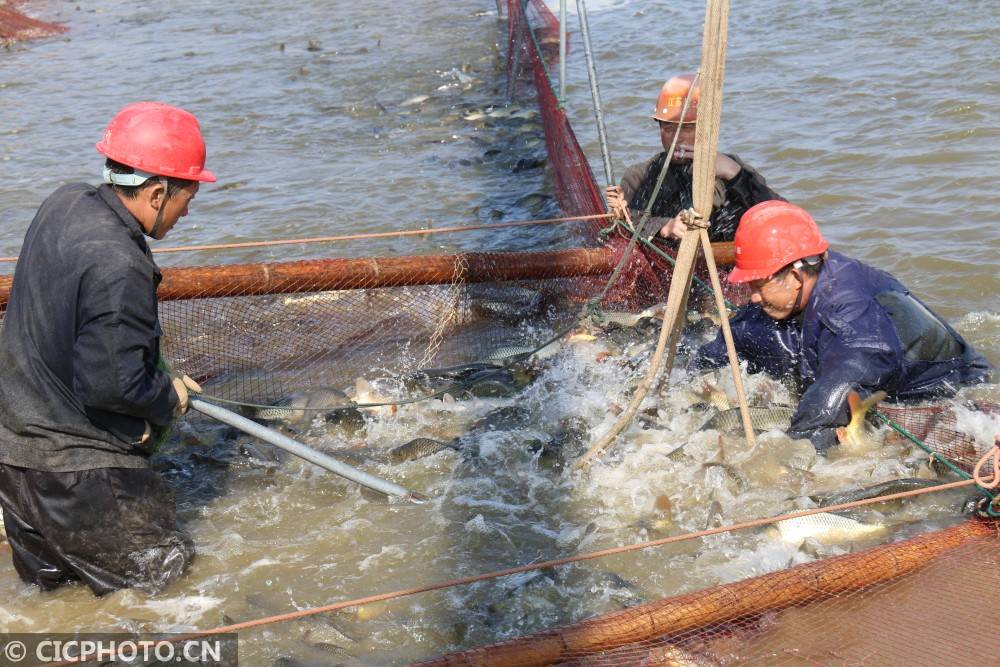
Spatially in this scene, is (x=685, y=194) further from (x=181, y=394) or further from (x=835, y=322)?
(x=181, y=394)

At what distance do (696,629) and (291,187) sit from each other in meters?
7.80

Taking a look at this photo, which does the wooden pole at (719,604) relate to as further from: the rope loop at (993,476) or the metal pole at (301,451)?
the metal pole at (301,451)

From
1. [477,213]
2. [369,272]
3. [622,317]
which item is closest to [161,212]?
[369,272]

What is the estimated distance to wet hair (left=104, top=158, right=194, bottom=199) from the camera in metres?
3.41

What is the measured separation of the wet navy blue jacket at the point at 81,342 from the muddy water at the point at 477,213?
689 mm

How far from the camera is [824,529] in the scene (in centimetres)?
381

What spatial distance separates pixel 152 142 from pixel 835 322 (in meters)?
2.89

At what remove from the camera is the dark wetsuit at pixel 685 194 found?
584 centimetres

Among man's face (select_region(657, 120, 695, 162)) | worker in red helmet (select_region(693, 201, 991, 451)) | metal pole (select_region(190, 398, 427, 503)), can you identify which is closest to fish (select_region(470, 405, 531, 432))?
metal pole (select_region(190, 398, 427, 503))

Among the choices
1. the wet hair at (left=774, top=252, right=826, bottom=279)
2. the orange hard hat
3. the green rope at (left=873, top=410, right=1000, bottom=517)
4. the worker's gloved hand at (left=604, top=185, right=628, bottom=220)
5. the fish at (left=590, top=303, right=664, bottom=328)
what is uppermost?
the orange hard hat

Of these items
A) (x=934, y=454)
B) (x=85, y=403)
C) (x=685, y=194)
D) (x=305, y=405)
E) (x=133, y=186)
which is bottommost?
(x=305, y=405)

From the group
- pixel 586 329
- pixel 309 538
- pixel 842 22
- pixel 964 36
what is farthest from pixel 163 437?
pixel 842 22

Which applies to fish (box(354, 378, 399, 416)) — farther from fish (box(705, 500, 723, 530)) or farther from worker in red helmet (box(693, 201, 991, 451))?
worker in red helmet (box(693, 201, 991, 451))

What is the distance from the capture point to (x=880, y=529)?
3887mm
